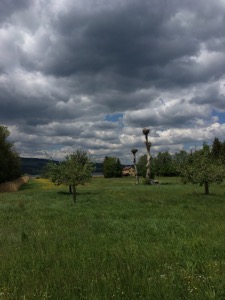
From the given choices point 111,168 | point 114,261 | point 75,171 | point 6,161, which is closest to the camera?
point 114,261

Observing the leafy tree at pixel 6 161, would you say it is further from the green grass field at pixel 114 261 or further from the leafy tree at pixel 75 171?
the green grass field at pixel 114 261

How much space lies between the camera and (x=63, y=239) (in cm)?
1271

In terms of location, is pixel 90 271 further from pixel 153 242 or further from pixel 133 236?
pixel 133 236

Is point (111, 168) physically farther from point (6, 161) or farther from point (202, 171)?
point (202, 171)

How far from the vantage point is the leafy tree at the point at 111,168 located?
467 feet

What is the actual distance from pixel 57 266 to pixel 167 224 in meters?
7.83

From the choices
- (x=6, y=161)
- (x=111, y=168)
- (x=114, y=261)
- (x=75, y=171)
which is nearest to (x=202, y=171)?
(x=75, y=171)

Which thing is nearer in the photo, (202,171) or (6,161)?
(202,171)

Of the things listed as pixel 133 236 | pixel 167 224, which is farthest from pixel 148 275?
pixel 167 224

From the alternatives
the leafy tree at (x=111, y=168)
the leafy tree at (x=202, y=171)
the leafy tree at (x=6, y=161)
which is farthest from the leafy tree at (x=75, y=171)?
the leafy tree at (x=111, y=168)

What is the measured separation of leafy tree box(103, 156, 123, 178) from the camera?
467 ft

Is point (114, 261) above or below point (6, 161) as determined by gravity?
below

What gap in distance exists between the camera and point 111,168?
14212cm

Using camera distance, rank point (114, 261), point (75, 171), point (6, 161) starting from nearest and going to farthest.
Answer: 1. point (114, 261)
2. point (75, 171)
3. point (6, 161)
